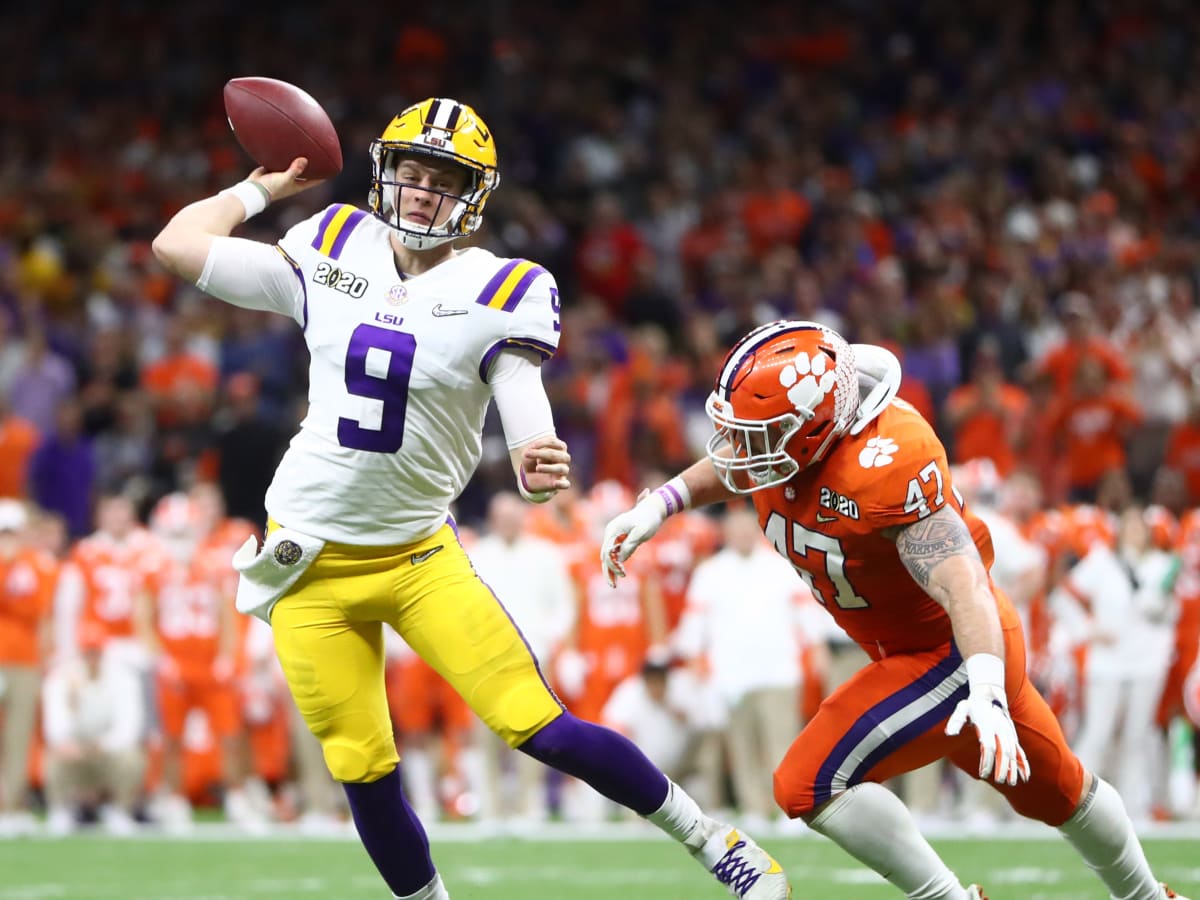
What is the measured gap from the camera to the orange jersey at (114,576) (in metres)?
10.9

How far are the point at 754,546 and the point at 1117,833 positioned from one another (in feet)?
18.3

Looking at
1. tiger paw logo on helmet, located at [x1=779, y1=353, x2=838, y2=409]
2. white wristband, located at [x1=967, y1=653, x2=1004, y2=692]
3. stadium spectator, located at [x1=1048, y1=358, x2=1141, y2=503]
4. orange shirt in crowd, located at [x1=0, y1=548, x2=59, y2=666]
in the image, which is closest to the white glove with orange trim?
tiger paw logo on helmet, located at [x1=779, y1=353, x2=838, y2=409]

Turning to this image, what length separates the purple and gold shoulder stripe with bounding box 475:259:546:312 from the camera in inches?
186

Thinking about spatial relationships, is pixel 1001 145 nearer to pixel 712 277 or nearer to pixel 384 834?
pixel 712 277

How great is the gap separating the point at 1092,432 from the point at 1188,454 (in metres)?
0.57

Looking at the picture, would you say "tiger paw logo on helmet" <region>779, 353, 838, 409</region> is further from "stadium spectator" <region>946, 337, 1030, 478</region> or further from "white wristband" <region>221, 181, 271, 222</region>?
"stadium spectator" <region>946, 337, 1030, 478</region>

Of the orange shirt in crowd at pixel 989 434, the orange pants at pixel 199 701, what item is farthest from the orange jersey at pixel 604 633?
the orange shirt in crowd at pixel 989 434

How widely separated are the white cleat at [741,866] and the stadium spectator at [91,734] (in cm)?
627

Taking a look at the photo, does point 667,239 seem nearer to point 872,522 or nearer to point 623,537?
point 623,537

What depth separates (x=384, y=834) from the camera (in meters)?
4.85

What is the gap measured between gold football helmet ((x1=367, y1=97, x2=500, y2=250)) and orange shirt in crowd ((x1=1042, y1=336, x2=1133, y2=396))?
23.9 feet

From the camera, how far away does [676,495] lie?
5055mm

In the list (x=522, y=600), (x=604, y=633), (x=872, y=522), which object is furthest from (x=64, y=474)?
(x=872, y=522)

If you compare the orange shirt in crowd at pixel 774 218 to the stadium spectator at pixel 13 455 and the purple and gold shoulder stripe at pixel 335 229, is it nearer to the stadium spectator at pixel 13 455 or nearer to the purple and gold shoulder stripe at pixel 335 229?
the stadium spectator at pixel 13 455
